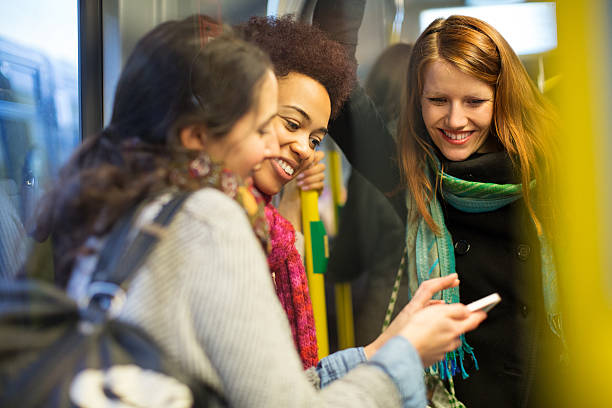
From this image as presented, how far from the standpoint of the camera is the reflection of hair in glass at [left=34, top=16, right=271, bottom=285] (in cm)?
67

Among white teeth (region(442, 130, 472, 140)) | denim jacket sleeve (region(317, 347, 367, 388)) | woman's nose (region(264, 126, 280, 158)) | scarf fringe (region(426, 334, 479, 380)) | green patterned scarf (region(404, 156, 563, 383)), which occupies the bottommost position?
scarf fringe (region(426, 334, 479, 380))

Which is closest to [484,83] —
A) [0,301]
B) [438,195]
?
[438,195]

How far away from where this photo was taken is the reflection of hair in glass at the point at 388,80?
1541 millimetres

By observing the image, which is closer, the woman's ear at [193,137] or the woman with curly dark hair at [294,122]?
the woman's ear at [193,137]

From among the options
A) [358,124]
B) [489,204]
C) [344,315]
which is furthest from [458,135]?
[344,315]

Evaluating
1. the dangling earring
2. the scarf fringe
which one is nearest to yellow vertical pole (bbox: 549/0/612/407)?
the scarf fringe

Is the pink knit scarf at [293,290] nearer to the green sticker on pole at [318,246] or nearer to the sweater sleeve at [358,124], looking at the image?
the green sticker on pole at [318,246]

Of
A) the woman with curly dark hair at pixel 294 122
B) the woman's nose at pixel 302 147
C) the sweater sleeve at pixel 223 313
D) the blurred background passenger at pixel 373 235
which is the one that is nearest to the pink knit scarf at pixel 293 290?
the woman with curly dark hair at pixel 294 122

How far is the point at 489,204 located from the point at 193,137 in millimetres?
777

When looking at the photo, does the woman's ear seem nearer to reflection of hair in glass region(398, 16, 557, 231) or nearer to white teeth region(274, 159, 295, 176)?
white teeth region(274, 159, 295, 176)

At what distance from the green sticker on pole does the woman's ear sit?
0.81 metres

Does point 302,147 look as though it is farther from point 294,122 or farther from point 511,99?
point 511,99

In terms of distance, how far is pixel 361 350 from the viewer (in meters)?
1.02

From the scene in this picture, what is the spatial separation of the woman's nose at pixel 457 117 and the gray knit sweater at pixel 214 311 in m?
0.75
